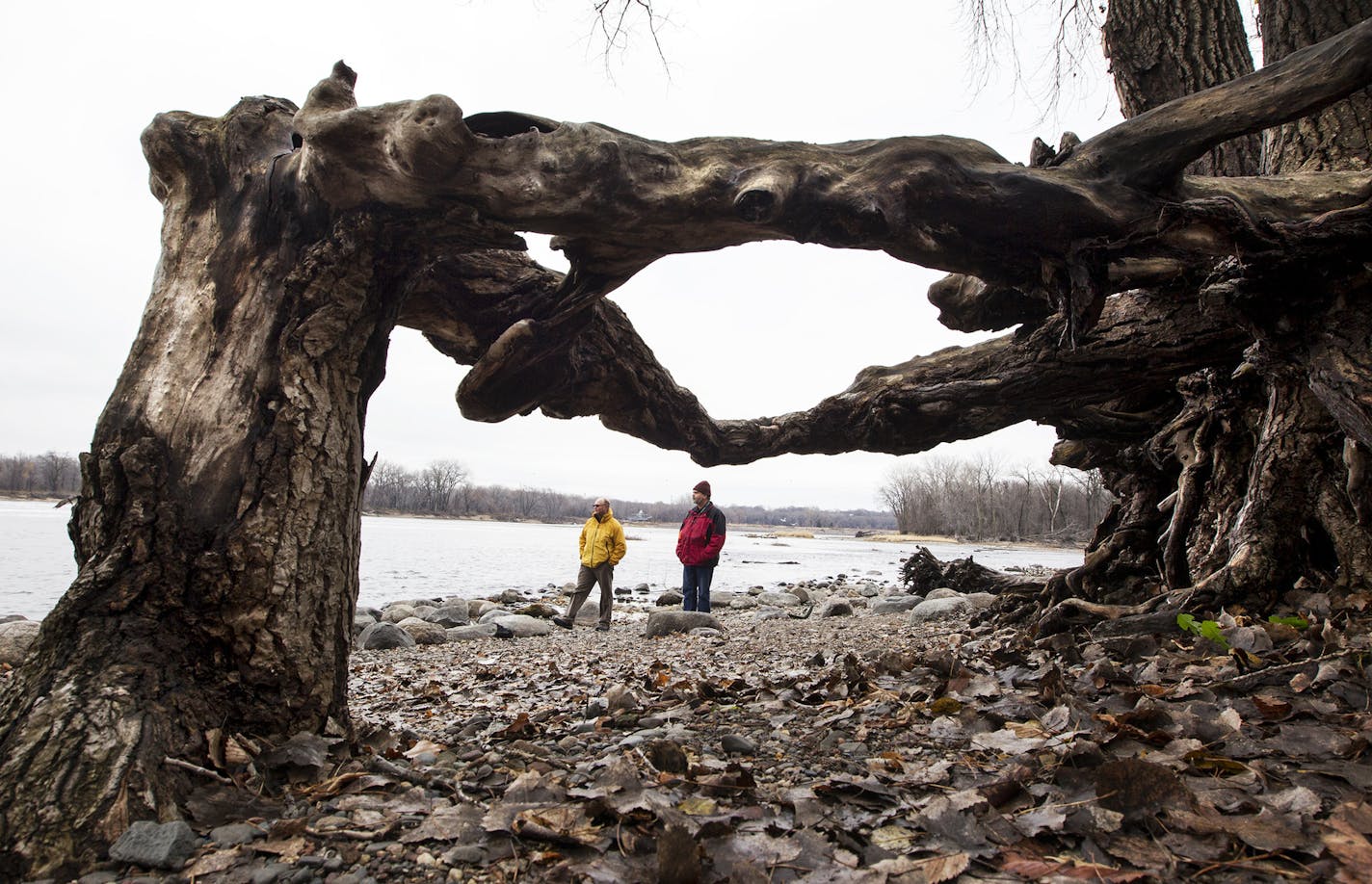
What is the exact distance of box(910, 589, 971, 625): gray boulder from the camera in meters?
7.83

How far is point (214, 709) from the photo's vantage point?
2541 mm

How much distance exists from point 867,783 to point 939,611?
6.35 meters

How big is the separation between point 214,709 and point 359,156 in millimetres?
2120

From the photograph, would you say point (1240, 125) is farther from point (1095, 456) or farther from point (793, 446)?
point (1095, 456)

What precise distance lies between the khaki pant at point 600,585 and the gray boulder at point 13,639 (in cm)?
546

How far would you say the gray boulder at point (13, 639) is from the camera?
18.3 feet

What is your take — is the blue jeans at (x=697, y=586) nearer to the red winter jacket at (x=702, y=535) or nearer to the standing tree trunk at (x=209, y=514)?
the red winter jacket at (x=702, y=535)

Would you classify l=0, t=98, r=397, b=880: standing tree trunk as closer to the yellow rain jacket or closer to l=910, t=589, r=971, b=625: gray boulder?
l=910, t=589, r=971, b=625: gray boulder

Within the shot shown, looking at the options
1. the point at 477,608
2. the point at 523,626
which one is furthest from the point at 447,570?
the point at 523,626

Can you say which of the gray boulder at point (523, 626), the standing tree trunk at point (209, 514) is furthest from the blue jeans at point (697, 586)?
the standing tree trunk at point (209, 514)

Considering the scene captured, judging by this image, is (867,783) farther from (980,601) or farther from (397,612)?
(397,612)

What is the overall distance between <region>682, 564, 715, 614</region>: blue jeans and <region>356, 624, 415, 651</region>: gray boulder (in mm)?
3561

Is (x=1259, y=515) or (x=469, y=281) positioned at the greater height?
(x=469, y=281)

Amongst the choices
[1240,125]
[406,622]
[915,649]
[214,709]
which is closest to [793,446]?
[915,649]
